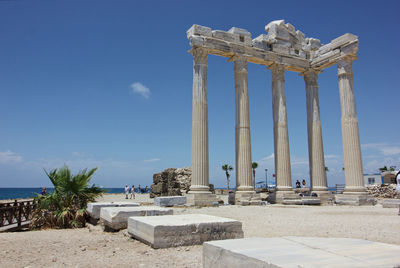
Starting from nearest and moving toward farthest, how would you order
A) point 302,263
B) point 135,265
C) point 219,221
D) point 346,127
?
point 302,263 → point 135,265 → point 219,221 → point 346,127

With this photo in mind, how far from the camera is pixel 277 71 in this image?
75.3 ft

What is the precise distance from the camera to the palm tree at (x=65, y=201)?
1053 centimetres

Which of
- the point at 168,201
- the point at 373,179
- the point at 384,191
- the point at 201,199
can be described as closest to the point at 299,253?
the point at 168,201

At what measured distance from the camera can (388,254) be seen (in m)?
3.24

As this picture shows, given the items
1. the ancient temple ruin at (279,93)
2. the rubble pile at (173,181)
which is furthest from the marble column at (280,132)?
the rubble pile at (173,181)

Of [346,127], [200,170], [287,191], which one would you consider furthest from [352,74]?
[200,170]

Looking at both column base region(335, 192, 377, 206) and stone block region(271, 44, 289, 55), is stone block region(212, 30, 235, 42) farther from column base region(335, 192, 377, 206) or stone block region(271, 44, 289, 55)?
column base region(335, 192, 377, 206)

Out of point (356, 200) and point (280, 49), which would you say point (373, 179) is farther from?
point (280, 49)

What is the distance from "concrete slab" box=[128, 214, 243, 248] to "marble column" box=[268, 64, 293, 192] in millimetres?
15707

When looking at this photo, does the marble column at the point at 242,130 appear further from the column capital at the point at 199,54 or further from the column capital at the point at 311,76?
the column capital at the point at 311,76

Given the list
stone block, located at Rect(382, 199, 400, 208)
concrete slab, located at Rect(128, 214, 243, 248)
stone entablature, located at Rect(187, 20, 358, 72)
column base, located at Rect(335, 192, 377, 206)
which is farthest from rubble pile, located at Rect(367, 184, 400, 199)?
concrete slab, located at Rect(128, 214, 243, 248)

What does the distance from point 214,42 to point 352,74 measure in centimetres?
1018

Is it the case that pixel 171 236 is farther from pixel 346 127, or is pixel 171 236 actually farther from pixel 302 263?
pixel 346 127

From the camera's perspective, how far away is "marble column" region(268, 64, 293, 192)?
71.0ft
